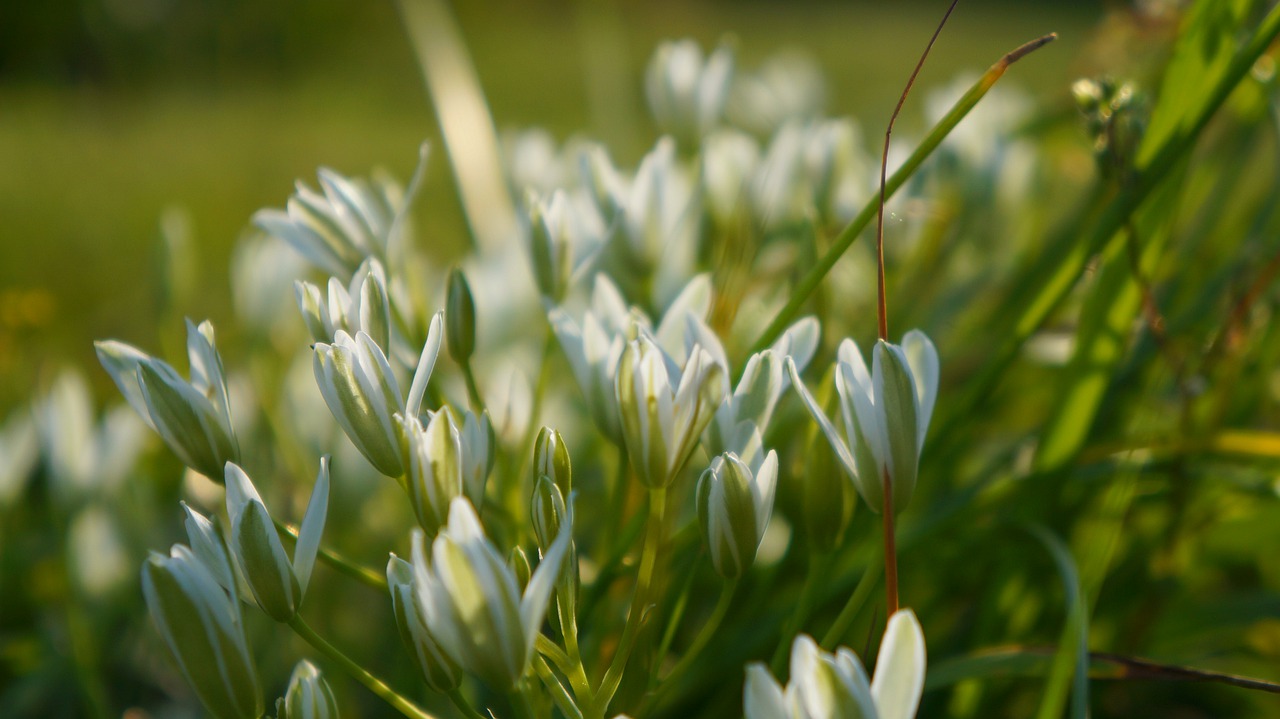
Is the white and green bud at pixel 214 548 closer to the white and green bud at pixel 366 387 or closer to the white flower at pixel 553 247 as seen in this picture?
the white and green bud at pixel 366 387

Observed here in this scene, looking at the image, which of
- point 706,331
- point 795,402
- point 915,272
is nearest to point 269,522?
point 706,331

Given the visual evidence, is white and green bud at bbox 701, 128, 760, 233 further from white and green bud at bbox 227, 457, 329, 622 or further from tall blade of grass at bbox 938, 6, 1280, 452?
white and green bud at bbox 227, 457, 329, 622

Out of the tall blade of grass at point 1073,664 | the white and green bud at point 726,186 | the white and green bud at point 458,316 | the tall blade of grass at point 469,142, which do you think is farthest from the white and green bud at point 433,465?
the tall blade of grass at point 469,142

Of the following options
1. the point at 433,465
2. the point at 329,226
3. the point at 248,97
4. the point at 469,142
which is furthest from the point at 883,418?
the point at 248,97

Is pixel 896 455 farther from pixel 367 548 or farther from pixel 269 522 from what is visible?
pixel 367 548

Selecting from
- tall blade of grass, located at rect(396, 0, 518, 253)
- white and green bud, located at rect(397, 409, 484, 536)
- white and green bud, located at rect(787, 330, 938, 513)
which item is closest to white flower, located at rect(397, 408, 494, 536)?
white and green bud, located at rect(397, 409, 484, 536)

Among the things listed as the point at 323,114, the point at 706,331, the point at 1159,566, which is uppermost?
the point at 323,114
